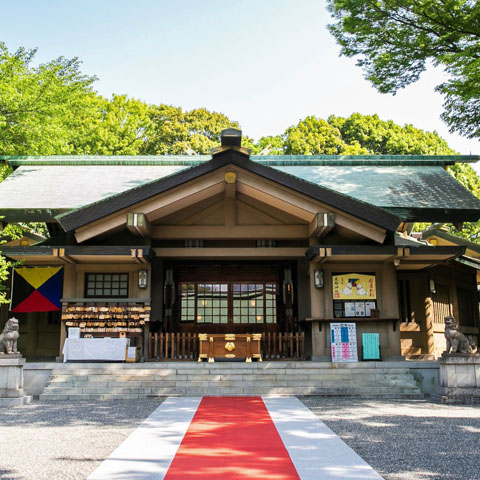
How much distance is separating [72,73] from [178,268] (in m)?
9.24

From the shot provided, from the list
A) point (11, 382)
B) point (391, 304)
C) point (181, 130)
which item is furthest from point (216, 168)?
point (181, 130)

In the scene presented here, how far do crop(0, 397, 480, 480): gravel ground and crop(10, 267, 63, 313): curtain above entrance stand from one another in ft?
13.9

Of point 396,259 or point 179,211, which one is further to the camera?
point 179,211

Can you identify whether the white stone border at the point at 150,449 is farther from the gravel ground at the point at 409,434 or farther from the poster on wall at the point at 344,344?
the poster on wall at the point at 344,344

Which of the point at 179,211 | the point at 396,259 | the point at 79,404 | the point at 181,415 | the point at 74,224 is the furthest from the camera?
the point at 179,211

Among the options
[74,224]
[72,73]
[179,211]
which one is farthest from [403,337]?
[72,73]

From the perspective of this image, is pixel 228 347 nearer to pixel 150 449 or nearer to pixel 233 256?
pixel 233 256

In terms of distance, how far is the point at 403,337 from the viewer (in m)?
15.1

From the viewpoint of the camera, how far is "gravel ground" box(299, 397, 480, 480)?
4902mm

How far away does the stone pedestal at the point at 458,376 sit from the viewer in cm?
958

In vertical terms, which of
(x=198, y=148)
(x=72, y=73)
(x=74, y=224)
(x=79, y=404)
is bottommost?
(x=79, y=404)

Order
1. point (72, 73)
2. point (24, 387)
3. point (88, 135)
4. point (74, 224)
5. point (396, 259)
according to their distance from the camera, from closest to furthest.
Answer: point (24, 387) → point (74, 224) → point (396, 259) → point (72, 73) → point (88, 135)

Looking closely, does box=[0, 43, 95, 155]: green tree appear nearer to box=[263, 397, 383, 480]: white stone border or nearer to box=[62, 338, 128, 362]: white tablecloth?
box=[62, 338, 128, 362]: white tablecloth

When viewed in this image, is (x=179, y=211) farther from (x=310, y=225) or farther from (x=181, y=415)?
(x=181, y=415)
